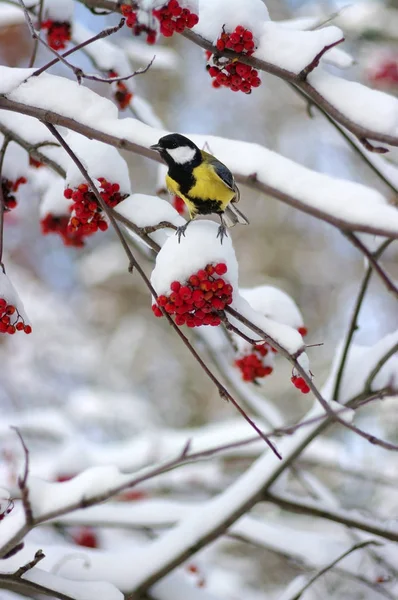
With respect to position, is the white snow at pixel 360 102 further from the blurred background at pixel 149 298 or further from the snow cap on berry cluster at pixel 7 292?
the blurred background at pixel 149 298

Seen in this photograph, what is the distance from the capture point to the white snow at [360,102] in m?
1.17

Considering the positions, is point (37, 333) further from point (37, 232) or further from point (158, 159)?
point (158, 159)

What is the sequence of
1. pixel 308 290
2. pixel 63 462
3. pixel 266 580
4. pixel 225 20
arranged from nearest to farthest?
pixel 225 20 → pixel 63 462 → pixel 266 580 → pixel 308 290

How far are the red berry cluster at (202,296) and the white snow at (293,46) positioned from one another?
50 cm

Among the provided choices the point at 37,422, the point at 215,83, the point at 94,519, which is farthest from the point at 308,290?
the point at 215,83

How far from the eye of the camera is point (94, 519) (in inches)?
96.4

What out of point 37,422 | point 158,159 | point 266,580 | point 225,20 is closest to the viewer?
point 158,159

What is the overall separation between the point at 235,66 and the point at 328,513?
1.38 metres

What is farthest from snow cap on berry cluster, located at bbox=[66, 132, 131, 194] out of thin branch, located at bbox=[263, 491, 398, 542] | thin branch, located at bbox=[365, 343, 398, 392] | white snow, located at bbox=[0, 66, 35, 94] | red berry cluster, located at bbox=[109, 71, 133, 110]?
thin branch, located at bbox=[263, 491, 398, 542]

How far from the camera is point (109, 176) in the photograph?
148 cm

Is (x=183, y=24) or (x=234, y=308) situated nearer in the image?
(x=234, y=308)

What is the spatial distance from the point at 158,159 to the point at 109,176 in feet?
1.31

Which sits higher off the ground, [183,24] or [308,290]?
[308,290]

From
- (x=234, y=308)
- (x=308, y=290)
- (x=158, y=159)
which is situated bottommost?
(x=234, y=308)
